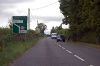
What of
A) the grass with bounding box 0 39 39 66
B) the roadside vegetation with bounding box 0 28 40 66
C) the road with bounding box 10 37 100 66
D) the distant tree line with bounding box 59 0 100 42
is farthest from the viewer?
the distant tree line with bounding box 59 0 100 42

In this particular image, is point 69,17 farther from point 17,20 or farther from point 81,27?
point 17,20

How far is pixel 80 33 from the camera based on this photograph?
72.1 m

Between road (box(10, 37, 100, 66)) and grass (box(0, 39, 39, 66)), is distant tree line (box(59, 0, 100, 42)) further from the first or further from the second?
road (box(10, 37, 100, 66))

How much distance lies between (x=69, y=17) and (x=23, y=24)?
105 feet

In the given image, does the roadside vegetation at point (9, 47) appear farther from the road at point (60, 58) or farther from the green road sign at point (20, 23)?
the green road sign at point (20, 23)

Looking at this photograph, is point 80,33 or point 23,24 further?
point 80,33

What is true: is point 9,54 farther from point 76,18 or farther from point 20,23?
point 76,18

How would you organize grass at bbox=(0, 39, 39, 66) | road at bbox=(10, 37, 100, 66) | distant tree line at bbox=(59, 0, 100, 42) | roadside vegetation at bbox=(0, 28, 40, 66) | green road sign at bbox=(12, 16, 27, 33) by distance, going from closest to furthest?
road at bbox=(10, 37, 100, 66), grass at bbox=(0, 39, 39, 66), roadside vegetation at bbox=(0, 28, 40, 66), green road sign at bbox=(12, 16, 27, 33), distant tree line at bbox=(59, 0, 100, 42)

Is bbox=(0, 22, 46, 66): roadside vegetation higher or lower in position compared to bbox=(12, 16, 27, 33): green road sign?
lower

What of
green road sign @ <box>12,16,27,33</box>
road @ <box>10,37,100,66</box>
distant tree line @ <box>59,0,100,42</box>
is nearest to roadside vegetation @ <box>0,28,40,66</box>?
road @ <box>10,37,100,66</box>

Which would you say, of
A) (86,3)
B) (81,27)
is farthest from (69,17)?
(86,3)

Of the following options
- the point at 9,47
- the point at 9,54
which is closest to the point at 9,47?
the point at 9,47

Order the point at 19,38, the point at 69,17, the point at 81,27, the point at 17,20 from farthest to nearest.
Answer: the point at 69,17, the point at 81,27, the point at 19,38, the point at 17,20

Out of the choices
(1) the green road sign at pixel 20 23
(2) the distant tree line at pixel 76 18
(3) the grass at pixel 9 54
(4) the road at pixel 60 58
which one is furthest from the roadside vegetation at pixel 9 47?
(2) the distant tree line at pixel 76 18
